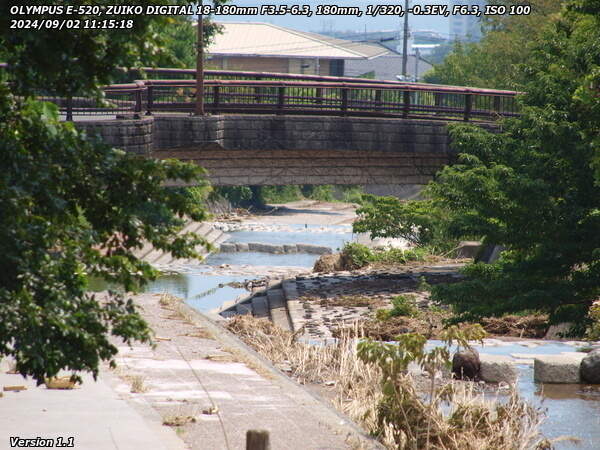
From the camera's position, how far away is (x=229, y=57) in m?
76.3

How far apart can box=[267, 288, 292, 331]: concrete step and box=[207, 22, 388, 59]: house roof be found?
151 feet

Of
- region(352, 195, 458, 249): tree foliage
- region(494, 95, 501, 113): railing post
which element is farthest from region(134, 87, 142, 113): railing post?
region(352, 195, 458, 249): tree foliage

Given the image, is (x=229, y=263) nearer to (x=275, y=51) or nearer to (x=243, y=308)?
(x=243, y=308)

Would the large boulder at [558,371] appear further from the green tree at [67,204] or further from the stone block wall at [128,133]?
the stone block wall at [128,133]

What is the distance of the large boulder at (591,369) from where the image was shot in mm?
13062

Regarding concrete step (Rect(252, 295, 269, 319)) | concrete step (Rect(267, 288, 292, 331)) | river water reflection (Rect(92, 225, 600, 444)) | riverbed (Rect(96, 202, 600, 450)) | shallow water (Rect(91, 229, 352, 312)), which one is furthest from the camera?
shallow water (Rect(91, 229, 352, 312))

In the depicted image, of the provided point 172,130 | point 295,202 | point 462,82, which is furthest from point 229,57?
point 172,130

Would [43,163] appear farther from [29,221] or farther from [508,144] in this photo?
[508,144]

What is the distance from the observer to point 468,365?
43.9ft

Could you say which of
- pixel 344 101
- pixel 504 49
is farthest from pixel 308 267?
pixel 504 49

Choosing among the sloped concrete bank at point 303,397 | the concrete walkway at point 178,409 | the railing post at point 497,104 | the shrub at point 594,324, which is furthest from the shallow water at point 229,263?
the railing post at point 497,104

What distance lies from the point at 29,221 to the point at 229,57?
71819mm

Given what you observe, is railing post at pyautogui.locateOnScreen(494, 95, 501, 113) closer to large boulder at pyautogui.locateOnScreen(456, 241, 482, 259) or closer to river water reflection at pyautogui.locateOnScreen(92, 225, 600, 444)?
large boulder at pyautogui.locateOnScreen(456, 241, 482, 259)

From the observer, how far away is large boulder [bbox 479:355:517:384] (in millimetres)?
13219
